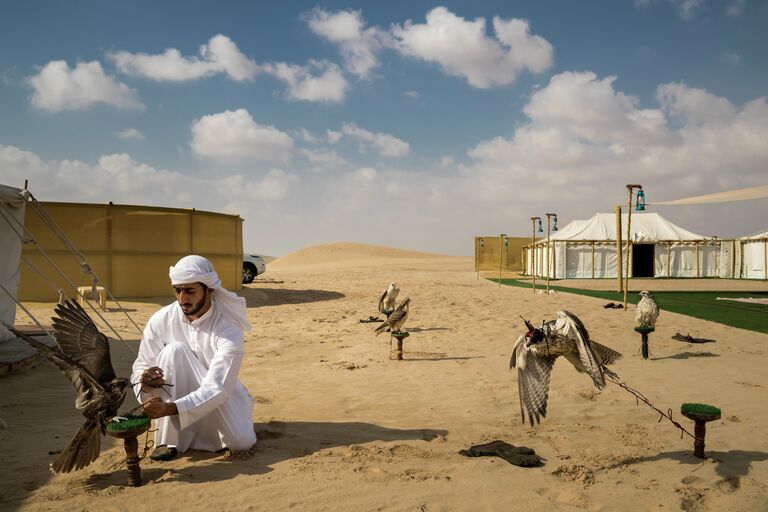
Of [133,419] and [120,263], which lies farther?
[120,263]

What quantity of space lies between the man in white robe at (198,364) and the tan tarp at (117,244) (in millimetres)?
12013

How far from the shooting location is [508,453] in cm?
387

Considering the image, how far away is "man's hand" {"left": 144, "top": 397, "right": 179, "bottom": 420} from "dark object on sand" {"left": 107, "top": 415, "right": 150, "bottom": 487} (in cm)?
5

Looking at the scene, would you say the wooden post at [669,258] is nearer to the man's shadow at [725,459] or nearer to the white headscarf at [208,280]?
the man's shadow at [725,459]

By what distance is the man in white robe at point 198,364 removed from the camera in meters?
3.46

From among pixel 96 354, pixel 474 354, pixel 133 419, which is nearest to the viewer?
pixel 133 419

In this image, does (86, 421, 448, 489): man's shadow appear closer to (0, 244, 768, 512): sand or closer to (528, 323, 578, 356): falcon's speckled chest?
(0, 244, 768, 512): sand

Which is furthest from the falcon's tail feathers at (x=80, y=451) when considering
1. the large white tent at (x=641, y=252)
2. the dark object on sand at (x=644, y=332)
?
the large white tent at (x=641, y=252)

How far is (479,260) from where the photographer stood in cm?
3862

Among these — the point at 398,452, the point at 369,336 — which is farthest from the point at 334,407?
the point at 369,336

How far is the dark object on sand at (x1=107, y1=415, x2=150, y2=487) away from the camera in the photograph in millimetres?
3041

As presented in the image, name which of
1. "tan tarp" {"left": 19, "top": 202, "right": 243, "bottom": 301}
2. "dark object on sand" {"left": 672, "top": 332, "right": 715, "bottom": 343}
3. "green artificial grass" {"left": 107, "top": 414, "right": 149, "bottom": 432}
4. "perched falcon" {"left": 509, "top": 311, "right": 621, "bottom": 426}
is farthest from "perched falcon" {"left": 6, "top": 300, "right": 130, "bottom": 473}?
"tan tarp" {"left": 19, "top": 202, "right": 243, "bottom": 301}

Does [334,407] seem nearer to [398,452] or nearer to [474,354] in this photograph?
[398,452]

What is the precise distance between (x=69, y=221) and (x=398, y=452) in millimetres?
13790
